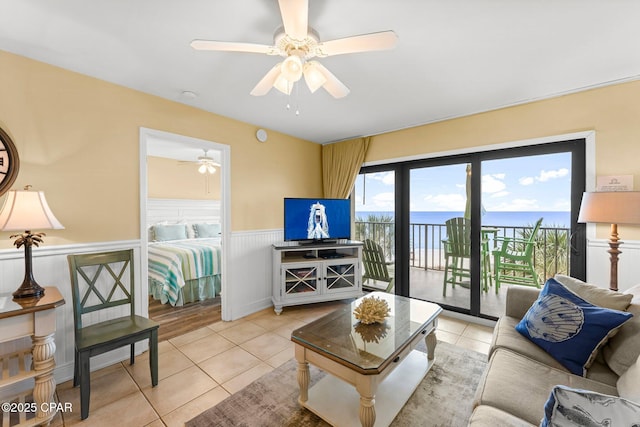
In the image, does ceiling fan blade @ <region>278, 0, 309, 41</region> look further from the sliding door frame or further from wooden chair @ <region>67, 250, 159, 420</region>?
the sliding door frame

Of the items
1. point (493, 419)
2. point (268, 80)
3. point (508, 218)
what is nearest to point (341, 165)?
point (508, 218)

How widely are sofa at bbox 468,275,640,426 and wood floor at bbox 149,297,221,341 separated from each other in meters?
2.79

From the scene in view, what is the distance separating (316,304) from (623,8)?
366 cm

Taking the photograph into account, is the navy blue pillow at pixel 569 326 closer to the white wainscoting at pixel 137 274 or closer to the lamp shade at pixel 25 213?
the white wainscoting at pixel 137 274

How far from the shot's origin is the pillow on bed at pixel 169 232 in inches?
180

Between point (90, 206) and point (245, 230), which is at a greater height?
point (90, 206)

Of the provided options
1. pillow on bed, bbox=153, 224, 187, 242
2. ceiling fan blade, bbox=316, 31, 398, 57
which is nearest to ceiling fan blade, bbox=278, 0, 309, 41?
ceiling fan blade, bbox=316, 31, 398, 57

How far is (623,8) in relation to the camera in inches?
57.3

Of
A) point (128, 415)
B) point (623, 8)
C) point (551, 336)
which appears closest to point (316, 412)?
point (128, 415)

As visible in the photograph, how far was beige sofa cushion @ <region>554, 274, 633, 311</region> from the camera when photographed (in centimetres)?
153

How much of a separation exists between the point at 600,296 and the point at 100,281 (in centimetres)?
361

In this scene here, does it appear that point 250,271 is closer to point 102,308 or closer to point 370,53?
point 102,308

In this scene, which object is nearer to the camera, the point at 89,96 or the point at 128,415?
the point at 128,415

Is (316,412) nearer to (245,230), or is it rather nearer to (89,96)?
(245,230)
